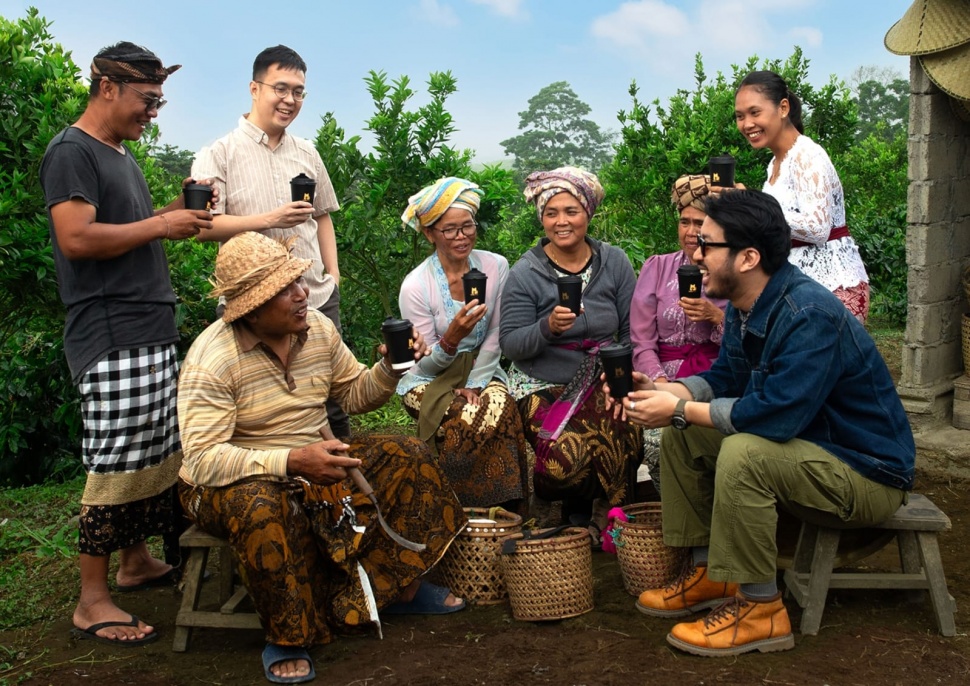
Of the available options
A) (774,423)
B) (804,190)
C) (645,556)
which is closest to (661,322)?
(804,190)

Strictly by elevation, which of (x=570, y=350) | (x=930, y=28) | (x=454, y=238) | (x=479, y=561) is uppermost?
(x=930, y=28)

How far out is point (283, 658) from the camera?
428cm

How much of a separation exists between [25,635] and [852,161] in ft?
45.9

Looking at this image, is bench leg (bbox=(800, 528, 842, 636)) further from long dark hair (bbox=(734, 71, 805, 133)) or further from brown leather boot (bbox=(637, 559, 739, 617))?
long dark hair (bbox=(734, 71, 805, 133))

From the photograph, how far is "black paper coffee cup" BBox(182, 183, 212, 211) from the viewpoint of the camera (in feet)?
15.8

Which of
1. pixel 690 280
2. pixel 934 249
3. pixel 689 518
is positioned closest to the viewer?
pixel 689 518

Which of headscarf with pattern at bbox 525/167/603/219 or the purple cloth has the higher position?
headscarf with pattern at bbox 525/167/603/219

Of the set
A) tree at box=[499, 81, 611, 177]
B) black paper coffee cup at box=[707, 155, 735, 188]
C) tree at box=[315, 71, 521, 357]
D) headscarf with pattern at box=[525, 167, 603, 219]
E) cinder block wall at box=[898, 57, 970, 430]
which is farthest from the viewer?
tree at box=[499, 81, 611, 177]

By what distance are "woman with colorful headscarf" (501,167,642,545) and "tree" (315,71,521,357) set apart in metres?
2.30

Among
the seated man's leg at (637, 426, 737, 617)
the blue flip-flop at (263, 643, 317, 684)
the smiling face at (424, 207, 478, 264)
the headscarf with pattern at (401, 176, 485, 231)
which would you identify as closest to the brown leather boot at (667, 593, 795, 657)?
the seated man's leg at (637, 426, 737, 617)

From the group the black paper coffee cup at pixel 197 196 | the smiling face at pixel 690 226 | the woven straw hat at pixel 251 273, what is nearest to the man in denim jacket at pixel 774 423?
the smiling face at pixel 690 226

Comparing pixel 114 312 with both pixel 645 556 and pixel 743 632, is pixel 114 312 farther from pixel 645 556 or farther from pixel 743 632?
pixel 743 632

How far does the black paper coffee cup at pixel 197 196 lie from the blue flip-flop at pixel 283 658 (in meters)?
1.97

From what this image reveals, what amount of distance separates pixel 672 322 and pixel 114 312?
8.90ft
